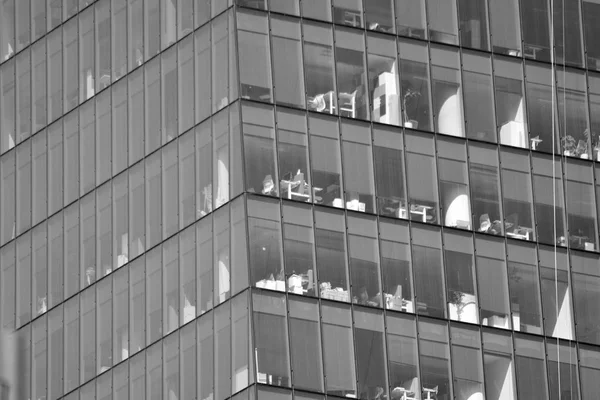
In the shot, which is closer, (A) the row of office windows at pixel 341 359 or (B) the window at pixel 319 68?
(A) the row of office windows at pixel 341 359

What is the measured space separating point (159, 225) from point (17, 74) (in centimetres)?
1653

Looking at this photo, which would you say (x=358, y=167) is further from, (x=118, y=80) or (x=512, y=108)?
(x=118, y=80)

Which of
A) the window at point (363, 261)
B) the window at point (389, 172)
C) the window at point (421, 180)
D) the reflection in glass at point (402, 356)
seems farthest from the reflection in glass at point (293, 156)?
the reflection in glass at point (402, 356)

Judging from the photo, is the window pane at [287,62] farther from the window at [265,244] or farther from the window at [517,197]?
the window at [517,197]

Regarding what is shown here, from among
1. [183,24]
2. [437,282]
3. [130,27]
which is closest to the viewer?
[437,282]

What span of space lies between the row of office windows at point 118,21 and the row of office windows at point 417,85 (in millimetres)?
2754

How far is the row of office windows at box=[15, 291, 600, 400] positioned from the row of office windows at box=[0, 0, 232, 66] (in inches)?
442

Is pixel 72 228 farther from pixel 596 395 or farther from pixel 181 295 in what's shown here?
pixel 596 395

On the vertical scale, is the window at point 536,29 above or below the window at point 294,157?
above

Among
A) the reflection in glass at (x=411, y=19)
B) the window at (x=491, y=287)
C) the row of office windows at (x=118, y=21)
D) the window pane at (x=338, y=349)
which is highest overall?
the row of office windows at (x=118, y=21)

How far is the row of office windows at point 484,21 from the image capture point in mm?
59344

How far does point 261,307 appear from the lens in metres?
54.2

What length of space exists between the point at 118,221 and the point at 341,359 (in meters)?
13.7

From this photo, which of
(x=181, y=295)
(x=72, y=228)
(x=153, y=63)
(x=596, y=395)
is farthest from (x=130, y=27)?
(x=596, y=395)
